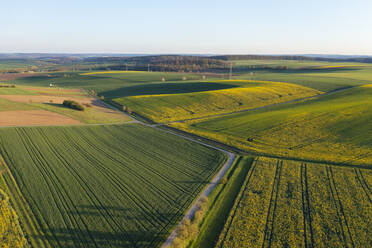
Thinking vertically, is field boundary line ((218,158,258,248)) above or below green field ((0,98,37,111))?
below

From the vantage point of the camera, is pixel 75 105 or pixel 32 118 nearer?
pixel 32 118

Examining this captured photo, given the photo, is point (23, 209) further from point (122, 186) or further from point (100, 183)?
point (122, 186)

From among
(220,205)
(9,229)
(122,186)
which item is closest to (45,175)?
(9,229)

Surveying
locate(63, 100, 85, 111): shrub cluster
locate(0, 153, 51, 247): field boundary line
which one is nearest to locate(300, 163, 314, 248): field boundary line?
locate(0, 153, 51, 247): field boundary line

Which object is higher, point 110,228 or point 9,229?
point 9,229

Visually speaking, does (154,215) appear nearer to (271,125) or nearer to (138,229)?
(138,229)

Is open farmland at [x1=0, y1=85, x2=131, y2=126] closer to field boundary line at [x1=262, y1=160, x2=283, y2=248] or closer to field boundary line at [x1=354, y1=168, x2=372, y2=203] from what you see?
field boundary line at [x1=262, y1=160, x2=283, y2=248]

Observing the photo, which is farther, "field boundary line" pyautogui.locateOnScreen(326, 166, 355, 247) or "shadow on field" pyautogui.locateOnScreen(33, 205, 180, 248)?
"field boundary line" pyautogui.locateOnScreen(326, 166, 355, 247)
